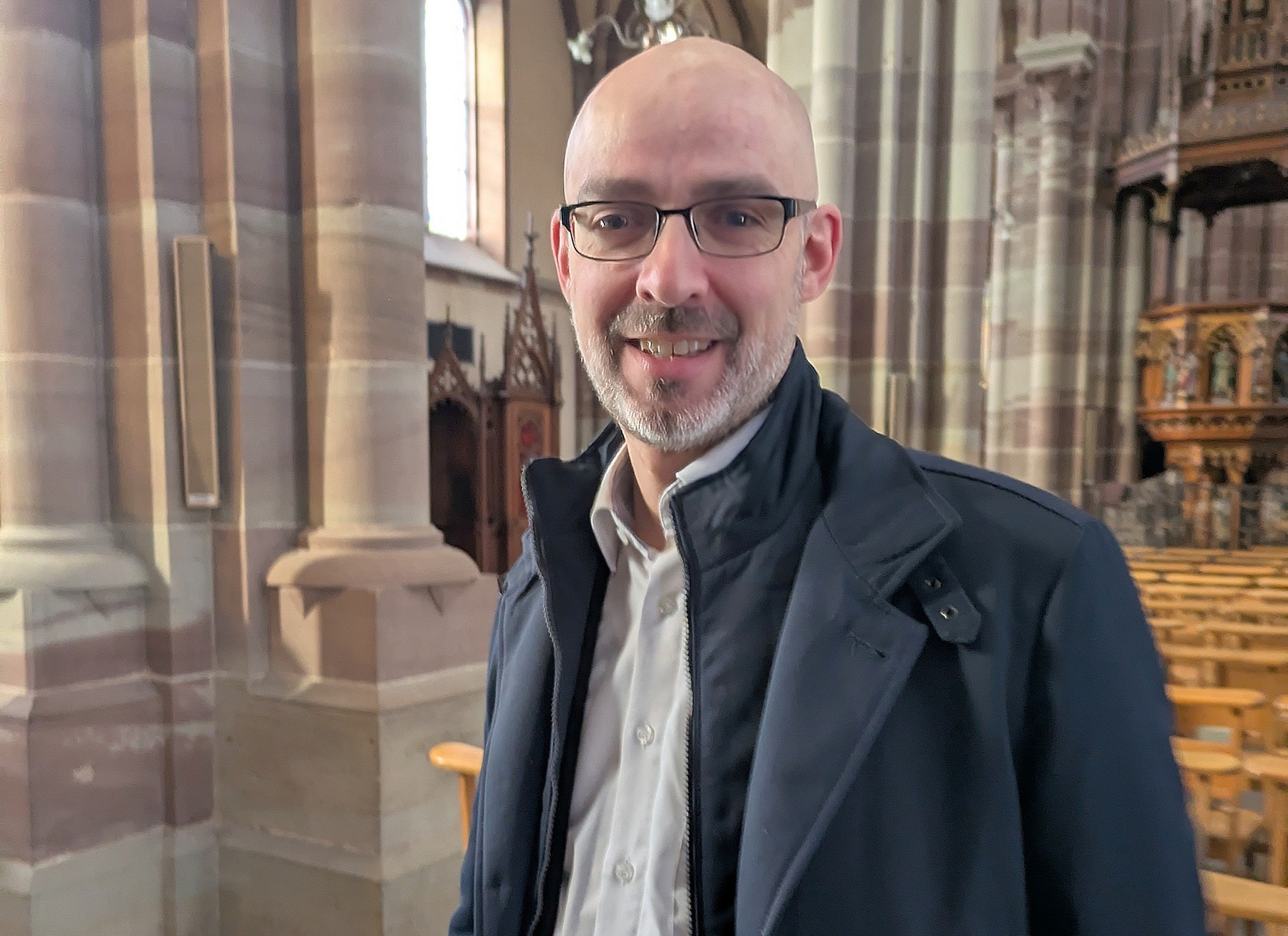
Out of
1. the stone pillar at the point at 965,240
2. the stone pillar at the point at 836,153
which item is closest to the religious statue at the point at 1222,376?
the stone pillar at the point at 965,240

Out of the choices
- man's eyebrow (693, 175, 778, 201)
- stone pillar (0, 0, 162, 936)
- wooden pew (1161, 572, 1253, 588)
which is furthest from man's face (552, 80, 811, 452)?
wooden pew (1161, 572, 1253, 588)

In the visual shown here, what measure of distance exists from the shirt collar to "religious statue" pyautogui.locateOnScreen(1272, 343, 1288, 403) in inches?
461

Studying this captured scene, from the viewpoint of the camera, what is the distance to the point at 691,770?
41.2 inches

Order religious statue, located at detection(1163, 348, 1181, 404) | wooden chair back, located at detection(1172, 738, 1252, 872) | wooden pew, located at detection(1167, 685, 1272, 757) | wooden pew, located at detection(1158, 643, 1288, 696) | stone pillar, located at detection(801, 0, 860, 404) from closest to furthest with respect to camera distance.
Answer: wooden chair back, located at detection(1172, 738, 1252, 872), wooden pew, located at detection(1167, 685, 1272, 757), wooden pew, located at detection(1158, 643, 1288, 696), stone pillar, located at detection(801, 0, 860, 404), religious statue, located at detection(1163, 348, 1181, 404)

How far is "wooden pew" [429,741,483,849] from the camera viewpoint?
204cm

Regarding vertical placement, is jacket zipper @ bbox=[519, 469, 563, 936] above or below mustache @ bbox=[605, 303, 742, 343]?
below

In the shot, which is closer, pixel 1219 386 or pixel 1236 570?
pixel 1236 570

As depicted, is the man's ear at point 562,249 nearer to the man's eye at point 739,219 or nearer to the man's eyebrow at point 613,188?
the man's eyebrow at point 613,188

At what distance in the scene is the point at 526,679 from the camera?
4.23ft

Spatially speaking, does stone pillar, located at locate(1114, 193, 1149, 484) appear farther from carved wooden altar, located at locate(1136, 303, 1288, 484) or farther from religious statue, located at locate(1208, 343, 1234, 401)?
religious statue, located at locate(1208, 343, 1234, 401)

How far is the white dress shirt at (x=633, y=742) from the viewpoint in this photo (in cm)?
109

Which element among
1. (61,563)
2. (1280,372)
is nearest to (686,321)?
(61,563)

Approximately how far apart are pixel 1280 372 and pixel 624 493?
39.0 ft

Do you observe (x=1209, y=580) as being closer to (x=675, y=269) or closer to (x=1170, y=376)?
(x=1170, y=376)
